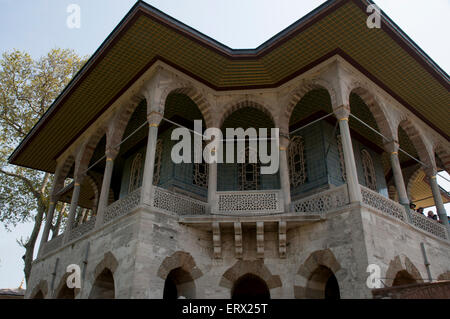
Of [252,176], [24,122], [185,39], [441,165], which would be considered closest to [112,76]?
[185,39]

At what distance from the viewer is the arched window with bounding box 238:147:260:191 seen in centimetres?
1178

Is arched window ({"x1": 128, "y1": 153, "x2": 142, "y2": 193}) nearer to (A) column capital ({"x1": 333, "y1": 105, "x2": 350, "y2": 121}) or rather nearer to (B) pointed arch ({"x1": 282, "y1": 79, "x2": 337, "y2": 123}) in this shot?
(B) pointed arch ({"x1": 282, "y1": 79, "x2": 337, "y2": 123})

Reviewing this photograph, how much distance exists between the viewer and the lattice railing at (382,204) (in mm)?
8688

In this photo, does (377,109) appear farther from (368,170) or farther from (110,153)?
(110,153)

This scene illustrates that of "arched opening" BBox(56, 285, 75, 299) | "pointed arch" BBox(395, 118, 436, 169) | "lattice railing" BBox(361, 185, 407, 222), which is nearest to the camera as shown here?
"lattice railing" BBox(361, 185, 407, 222)

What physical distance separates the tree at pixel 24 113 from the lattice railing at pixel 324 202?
11233 mm

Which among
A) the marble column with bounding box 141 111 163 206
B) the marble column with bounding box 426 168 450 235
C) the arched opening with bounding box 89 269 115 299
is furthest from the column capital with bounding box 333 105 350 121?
the arched opening with bounding box 89 269 115 299

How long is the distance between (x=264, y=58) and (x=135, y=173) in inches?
230

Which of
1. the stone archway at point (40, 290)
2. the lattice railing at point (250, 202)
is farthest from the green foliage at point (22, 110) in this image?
the lattice railing at point (250, 202)

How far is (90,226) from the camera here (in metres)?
10.4

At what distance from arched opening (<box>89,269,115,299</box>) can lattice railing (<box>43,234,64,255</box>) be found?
2.90m

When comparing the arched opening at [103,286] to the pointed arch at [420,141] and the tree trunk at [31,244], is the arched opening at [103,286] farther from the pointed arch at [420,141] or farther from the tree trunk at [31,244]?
the pointed arch at [420,141]

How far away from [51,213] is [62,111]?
3.44 metres

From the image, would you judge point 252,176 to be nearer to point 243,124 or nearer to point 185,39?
point 243,124
